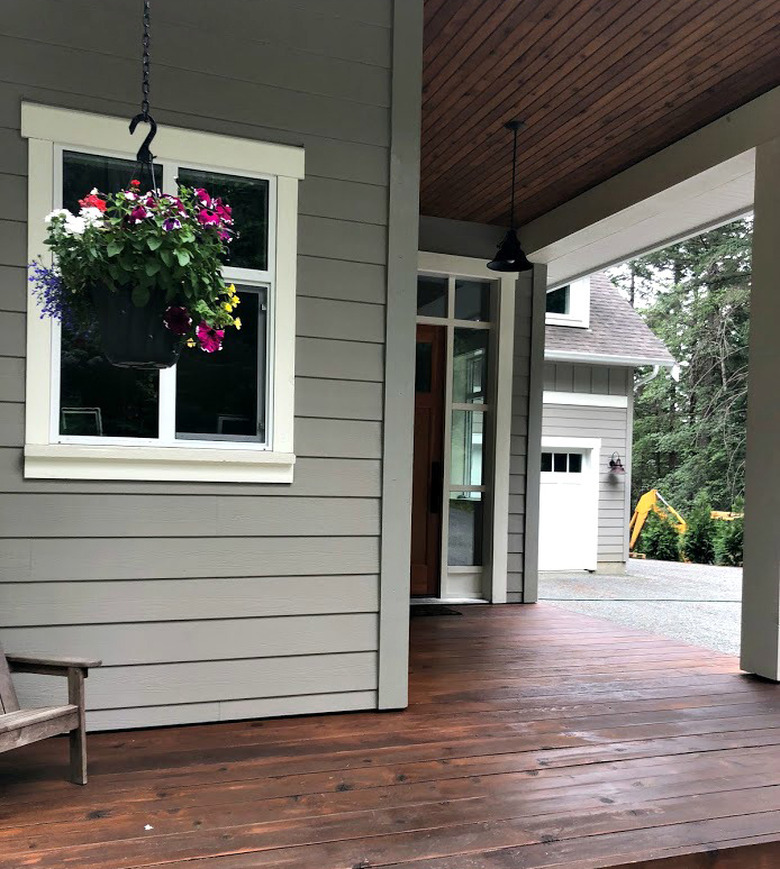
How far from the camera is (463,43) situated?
12.6 ft

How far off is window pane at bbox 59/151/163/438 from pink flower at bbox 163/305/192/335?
3.01 ft

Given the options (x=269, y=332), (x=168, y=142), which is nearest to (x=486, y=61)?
(x=168, y=142)

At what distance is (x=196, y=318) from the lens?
2293 mm

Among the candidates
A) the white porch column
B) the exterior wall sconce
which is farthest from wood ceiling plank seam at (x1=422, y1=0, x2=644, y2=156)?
the exterior wall sconce

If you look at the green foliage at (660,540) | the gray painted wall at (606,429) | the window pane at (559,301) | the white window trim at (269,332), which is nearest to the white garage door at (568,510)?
the gray painted wall at (606,429)

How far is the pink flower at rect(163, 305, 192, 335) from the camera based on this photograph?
2.25 meters

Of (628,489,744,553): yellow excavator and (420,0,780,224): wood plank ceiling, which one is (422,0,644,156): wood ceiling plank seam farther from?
(628,489,744,553): yellow excavator

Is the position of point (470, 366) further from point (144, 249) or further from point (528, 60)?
point (144, 249)

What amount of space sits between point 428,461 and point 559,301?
499 centimetres

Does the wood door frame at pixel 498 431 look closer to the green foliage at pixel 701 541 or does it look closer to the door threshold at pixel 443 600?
the door threshold at pixel 443 600

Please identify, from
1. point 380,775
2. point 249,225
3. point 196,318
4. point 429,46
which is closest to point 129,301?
point 196,318

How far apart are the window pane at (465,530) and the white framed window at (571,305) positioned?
4.52 metres

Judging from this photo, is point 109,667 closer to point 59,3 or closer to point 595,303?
point 59,3

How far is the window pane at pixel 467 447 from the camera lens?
656cm
